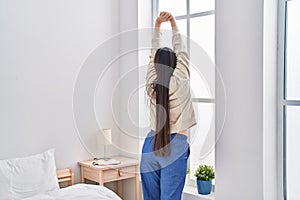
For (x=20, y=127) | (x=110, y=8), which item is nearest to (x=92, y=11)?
(x=110, y=8)

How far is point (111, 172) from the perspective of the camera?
3.29m

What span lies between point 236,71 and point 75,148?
161cm

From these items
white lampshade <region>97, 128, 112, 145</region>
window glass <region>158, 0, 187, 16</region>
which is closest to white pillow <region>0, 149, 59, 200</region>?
white lampshade <region>97, 128, 112, 145</region>

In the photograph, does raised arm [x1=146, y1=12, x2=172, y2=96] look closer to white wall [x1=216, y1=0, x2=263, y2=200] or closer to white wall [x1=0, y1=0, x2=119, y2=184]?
white wall [x1=216, y1=0, x2=263, y2=200]

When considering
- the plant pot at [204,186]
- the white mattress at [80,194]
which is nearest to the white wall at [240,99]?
the plant pot at [204,186]

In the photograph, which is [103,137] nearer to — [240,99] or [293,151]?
[240,99]

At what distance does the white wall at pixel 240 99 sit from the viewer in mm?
2580

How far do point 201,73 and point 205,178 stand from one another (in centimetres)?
81

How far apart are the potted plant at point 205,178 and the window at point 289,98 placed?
53 centimetres

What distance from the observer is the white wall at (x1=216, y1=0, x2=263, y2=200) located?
8.46 feet

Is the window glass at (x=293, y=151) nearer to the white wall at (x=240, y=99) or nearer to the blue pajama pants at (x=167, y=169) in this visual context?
the white wall at (x=240, y=99)

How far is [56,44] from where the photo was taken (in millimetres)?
3289

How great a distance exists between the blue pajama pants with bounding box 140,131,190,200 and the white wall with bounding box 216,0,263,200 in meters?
0.42

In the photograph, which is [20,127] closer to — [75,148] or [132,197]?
[75,148]
